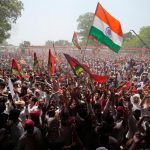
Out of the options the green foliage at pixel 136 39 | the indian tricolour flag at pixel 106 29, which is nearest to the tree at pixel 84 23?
the green foliage at pixel 136 39

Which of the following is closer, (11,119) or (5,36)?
(11,119)

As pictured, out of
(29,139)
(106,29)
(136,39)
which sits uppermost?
(106,29)

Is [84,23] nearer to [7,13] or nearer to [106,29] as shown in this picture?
[7,13]

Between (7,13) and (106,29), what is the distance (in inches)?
980

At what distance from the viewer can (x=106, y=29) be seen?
1009cm

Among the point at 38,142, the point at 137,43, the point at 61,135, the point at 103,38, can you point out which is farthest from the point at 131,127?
the point at 137,43

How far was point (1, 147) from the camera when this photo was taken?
476cm

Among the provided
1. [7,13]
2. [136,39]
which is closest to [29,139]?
[7,13]

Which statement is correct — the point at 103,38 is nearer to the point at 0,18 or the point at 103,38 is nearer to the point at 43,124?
the point at 43,124

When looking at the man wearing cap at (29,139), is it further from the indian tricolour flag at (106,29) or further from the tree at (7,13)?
the tree at (7,13)

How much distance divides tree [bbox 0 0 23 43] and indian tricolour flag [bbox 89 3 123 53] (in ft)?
78.2

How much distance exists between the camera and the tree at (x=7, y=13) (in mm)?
32656

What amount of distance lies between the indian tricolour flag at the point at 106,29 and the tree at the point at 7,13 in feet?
78.2

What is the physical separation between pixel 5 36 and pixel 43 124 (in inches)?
1169
